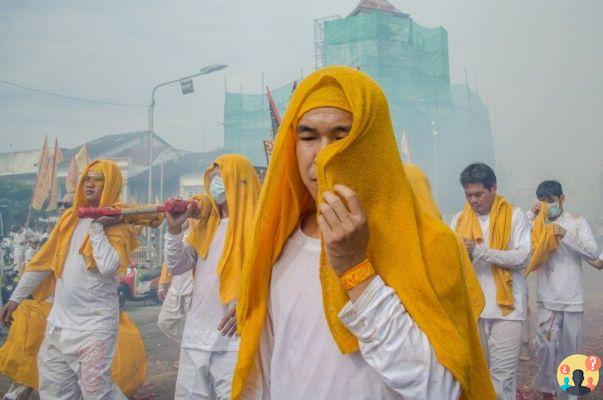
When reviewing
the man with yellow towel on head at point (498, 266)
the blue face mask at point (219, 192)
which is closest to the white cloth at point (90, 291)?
the blue face mask at point (219, 192)

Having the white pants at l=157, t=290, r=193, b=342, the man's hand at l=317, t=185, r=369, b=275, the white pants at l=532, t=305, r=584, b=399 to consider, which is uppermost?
the man's hand at l=317, t=185, r=369, b=275

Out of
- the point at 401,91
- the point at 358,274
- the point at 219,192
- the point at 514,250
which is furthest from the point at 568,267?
the point at 401,91

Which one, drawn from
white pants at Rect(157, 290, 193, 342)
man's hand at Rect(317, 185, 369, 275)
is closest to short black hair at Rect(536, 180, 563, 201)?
white pants at Rect(157, 290, 193, 342)

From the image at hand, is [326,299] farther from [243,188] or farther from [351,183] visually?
[243,188]

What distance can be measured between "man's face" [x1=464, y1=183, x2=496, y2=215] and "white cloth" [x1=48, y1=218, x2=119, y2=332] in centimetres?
325

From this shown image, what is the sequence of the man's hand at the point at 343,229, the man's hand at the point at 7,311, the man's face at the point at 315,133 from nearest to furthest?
the man's hand at the point at 343,229, the man's face at the point at 315,133, the man's hand at the point at 7,311

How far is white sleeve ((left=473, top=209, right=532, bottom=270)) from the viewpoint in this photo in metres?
4.79

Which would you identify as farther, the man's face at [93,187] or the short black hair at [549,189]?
the short black hair at [549,189]

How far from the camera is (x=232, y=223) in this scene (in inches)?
→ 174

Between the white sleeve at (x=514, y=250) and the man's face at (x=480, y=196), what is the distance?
0.25 m

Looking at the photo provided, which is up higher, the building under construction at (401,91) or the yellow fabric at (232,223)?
the building under construction at (401,91)

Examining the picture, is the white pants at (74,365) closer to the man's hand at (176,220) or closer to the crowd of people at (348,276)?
the man's hand at (176,220)

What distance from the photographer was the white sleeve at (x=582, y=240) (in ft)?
19.0

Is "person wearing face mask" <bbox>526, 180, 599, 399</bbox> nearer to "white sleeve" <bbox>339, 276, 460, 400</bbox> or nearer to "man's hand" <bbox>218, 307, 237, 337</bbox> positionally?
"man's hand" <bbox>218, 307, 237, 337</bbox>
